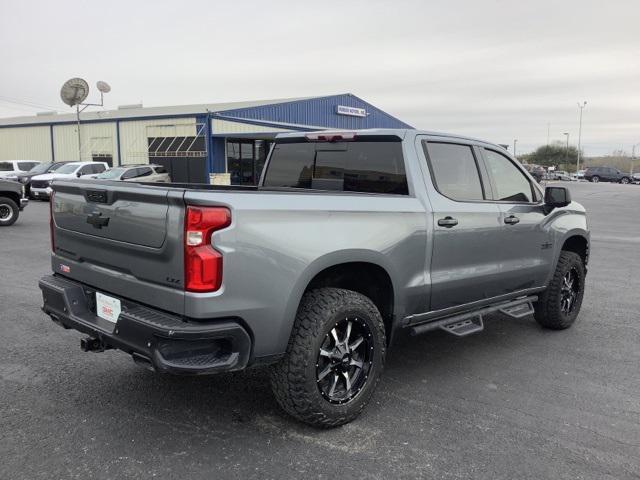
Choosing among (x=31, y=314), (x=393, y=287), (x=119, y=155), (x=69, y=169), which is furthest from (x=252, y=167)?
(x=393, y=287)

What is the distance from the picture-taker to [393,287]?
12.6 feet

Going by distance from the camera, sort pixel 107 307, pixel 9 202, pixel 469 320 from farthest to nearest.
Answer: pixel 9 202 < pixel 469 320 < pixel 107 307

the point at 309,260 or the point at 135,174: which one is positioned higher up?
the point at 135,174

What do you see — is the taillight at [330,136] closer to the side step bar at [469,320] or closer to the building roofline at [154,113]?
the side step bar at [469,320]

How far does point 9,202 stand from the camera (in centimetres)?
1401

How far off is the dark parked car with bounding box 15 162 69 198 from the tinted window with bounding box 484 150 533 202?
23.4 meters

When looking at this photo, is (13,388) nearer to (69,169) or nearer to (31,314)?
(31,314)

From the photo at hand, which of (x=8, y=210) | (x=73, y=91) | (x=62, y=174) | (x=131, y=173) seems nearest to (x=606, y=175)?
(x=73, y=91)

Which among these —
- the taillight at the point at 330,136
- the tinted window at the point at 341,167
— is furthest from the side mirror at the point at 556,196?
the taillight at the point at 330,136

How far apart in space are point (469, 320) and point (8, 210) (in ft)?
43.2

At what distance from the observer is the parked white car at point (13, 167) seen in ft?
82.4

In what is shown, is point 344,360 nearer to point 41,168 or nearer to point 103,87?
point 41,168

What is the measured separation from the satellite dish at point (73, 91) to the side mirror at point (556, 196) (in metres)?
30.0

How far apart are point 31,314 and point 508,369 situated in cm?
472
